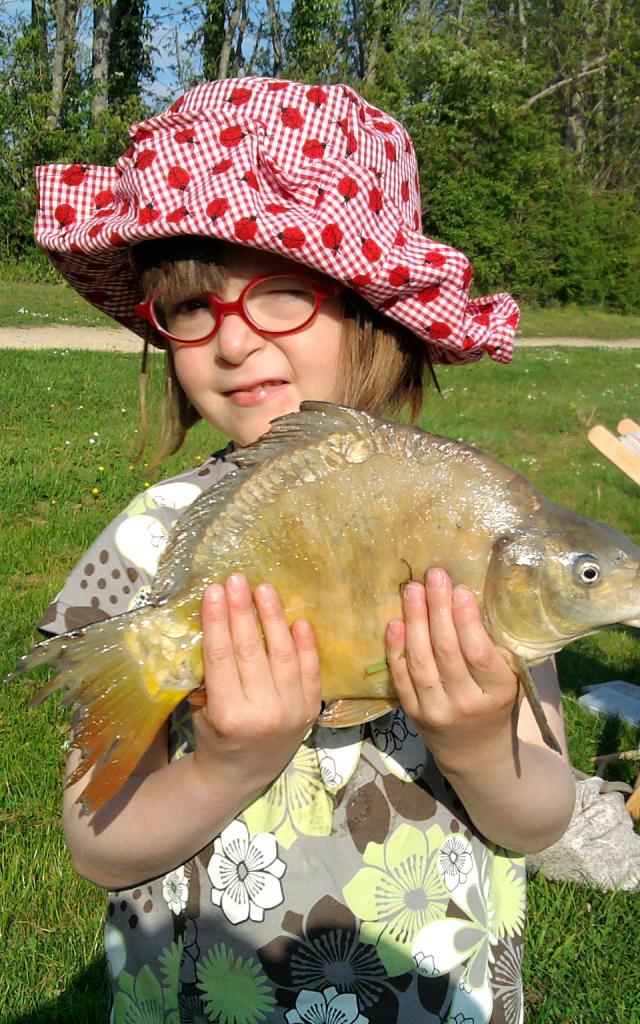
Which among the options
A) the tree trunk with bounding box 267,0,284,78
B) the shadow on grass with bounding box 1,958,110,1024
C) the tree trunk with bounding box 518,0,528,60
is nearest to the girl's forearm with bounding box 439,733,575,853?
the shadow on grass with bounding box 1,958,110,1024

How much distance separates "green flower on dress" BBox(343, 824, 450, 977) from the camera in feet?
6.16

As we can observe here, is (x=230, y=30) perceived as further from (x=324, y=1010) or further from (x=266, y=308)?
(x=324, y=1010)

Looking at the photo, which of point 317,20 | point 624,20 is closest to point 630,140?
point 624,20

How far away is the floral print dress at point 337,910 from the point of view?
6.13 feet

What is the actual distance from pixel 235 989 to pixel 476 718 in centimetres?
77

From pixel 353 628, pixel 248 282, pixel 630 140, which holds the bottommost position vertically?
pixel 630 140

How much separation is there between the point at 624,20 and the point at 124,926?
1486 inches

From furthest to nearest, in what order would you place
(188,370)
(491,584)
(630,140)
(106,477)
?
(630,140), (106,477), (188,370), (491,584)

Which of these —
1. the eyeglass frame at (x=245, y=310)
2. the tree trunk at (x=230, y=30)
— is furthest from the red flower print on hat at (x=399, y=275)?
the tree trunk at (x=230, y=30)

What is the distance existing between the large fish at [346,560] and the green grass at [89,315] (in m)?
13.8

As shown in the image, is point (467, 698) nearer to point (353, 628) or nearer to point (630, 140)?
point (353, 628)

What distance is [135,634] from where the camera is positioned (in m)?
1.56

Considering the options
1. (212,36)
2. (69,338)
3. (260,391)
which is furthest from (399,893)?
(212,36)

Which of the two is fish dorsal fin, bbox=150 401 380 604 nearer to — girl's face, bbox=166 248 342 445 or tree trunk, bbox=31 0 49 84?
girl's face, bbox=166 248 342 445
